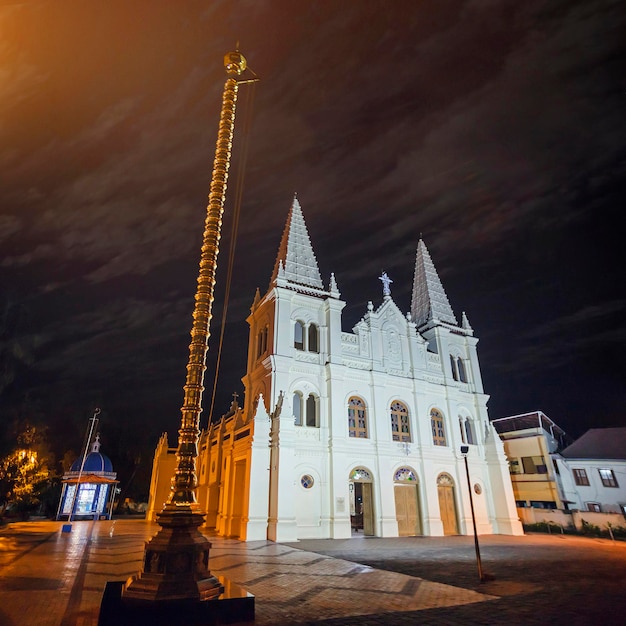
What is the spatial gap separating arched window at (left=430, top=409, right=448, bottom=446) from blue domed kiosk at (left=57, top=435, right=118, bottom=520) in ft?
98.9

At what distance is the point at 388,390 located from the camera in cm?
2580

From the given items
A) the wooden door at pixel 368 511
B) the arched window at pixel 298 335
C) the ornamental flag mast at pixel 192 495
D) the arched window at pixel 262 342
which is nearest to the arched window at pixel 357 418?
the wooden door at pixel 368 511

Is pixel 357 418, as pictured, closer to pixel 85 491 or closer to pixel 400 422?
pixel 400 422

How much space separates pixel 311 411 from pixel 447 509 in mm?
10810

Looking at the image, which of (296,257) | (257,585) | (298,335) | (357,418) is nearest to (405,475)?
(357,418)

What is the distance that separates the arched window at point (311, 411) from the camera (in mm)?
23600

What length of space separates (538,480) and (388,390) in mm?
16266

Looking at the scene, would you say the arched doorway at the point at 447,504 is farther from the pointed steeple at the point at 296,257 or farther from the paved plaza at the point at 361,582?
the pointed steeple at the point at 296,257

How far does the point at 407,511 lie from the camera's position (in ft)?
77.7

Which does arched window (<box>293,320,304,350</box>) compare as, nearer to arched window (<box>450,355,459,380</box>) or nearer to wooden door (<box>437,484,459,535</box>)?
arched window (<box>450,355,459,380</box>)

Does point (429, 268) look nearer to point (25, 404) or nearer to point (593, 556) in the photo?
point (593, 556)

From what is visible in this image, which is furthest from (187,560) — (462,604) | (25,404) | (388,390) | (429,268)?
(25,404)

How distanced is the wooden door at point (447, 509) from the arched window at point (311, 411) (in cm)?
939

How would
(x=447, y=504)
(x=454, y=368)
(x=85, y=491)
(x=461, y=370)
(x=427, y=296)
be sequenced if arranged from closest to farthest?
(x=447, y=504)
(x=454, y=368)
(x=461, y=370)
(x=427, y=296)
(x=85, y=491)
